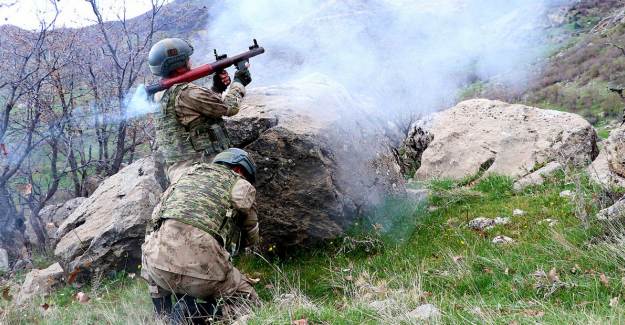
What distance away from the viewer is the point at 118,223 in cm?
726

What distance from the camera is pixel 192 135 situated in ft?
19.0

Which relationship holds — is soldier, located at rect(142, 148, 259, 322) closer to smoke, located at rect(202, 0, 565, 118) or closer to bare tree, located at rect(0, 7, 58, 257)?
smoke, located at rect(202, 0, 565, 118)

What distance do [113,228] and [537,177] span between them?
5479 millimetres

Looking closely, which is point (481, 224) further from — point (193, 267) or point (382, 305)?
point (193, 267)

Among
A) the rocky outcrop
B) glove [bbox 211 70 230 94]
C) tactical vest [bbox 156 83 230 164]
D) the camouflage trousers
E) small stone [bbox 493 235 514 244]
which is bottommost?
small stone [bbox 493 235 514 244]

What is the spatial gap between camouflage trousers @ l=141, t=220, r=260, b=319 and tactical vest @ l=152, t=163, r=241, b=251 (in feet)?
0.25

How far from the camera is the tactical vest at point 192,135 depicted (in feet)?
18.9

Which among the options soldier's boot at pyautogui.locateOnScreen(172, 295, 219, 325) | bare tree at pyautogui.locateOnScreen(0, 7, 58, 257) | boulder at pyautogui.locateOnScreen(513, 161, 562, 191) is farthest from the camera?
bare tree at pyautogui.locateOnScreen(0, 7, 58, 257)

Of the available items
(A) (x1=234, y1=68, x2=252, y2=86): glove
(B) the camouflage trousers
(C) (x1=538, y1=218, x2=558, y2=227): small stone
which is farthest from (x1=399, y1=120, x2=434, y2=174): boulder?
(B) the camouflage trousers

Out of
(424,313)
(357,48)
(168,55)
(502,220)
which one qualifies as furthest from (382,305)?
(357,48)

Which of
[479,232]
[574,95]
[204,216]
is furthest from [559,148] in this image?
[574,95]

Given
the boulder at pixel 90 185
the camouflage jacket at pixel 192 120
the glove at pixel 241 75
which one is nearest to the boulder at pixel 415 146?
the glove at pixel 241 75

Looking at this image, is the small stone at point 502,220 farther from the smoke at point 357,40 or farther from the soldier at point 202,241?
the smoke at point 357,40

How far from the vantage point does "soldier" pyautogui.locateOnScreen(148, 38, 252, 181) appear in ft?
18.5
